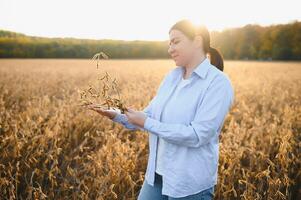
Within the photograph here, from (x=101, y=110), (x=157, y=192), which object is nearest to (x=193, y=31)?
(x=101, y=110)

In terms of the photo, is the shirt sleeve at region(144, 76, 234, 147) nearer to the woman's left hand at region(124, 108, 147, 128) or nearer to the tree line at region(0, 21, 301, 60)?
the woman's left hand at region(124, 108, 147, 128)

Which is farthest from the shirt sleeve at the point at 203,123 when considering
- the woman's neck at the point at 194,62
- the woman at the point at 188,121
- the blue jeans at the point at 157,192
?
the blue jeans at the point at 157,192

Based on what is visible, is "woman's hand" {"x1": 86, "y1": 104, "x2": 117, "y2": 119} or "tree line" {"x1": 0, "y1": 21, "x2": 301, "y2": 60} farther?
"tree line" {"x1": 0, "y1": 21, "x2": 301, "y2": 60}

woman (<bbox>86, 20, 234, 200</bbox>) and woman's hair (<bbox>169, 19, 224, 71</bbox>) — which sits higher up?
woman's hair (<bbox>169, 19, 224, 71</bbox>)

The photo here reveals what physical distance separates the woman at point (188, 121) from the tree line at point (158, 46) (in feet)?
187

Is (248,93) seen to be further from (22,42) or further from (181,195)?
(22,42)

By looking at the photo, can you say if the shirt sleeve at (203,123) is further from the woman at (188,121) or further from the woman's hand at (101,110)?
the woman's hand at (101,110)

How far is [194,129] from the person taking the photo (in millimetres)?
2107

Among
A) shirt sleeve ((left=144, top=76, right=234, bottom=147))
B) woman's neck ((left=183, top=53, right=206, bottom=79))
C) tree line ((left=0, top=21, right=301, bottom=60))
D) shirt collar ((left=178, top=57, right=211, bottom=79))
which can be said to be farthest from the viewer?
tree line ((left=0, top=21, right=301, bottom=60))

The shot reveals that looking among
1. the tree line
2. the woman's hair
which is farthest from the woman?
the tree line

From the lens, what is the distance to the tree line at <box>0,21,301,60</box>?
6256cm

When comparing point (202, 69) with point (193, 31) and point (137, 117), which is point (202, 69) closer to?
point (193, 31)

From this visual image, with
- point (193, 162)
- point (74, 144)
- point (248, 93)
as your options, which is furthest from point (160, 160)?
point (248, 93)

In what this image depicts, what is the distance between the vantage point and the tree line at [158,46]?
62.6 metres
